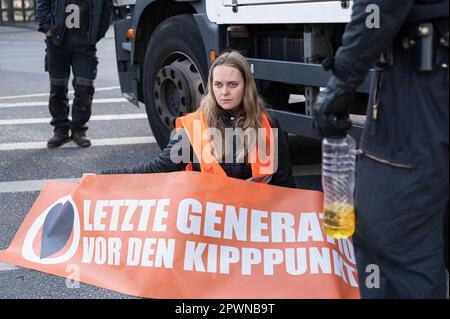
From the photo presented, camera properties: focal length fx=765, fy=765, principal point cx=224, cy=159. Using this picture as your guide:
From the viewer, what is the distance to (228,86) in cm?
373

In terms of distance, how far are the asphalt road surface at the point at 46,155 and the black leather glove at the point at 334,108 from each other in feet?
5.31

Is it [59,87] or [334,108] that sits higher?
Result: [334,108]

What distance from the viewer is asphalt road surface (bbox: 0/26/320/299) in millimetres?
3857

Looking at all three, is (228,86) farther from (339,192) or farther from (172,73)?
(172,73)

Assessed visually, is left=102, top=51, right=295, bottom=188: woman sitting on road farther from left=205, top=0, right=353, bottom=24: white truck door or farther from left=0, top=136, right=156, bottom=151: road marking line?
left=0, top=136, right=156, bottom=151: road marking line

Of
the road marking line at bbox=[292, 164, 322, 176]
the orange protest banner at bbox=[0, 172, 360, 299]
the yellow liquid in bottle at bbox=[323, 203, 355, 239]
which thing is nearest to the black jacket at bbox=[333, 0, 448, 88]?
the yellow liquid in bottle at bbox=[323, 203, 355, 239]

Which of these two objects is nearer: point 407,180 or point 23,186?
point 407,180

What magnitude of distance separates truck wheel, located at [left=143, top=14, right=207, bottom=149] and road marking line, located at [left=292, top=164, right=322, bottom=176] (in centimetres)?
97

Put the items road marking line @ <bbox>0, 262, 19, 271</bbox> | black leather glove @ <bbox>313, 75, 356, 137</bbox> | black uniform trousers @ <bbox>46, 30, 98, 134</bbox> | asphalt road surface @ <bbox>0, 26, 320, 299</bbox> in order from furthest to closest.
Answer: black uniform trousers @ <bbox>46, 30, 98, 134</bbox> < road marking line @ <bbox>0, 262, 19, 271</bbox> < asphalt road surface @ <bbox>0, 26, 320, 299</bbox> < black leather glove @ <bbox>313, 75, 356, 137</bbox>

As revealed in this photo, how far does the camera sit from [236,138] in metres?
3.71

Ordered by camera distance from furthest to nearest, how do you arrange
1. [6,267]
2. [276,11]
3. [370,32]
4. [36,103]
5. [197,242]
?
[36,103]
[276,11]
[6,267]
[197,242]
[370,32]

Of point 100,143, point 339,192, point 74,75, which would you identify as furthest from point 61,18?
point 339,192

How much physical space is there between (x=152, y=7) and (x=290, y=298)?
11.8 feet

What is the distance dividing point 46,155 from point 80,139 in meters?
0.43
